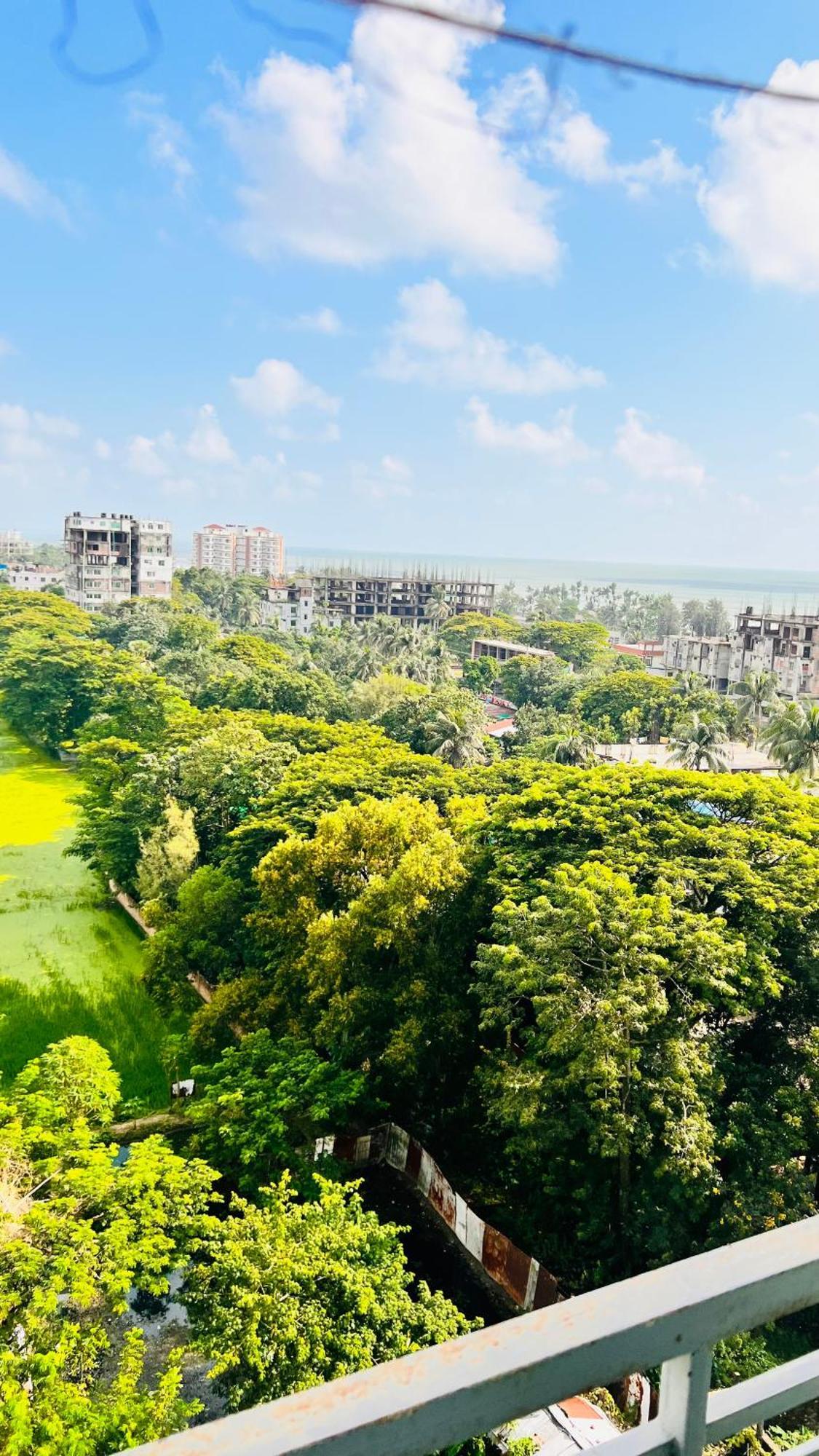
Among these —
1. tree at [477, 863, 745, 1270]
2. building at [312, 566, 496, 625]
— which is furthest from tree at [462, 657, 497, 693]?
tree at [477, 863, 745, 1270]

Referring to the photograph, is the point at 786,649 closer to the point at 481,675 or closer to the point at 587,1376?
the point at 481,675

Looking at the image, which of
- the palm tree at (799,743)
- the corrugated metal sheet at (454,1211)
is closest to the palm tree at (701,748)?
the palm tree at (799,743)

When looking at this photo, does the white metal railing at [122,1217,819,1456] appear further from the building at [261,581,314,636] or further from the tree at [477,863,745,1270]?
the building at [261,581,314,636]

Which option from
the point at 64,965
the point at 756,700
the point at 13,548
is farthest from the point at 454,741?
the point at 13,548

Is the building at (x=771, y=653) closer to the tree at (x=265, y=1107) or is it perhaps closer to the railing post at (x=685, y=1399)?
the tree at (x=265, y=1107)

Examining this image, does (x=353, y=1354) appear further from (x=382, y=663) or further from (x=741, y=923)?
(x=382, y=663)
